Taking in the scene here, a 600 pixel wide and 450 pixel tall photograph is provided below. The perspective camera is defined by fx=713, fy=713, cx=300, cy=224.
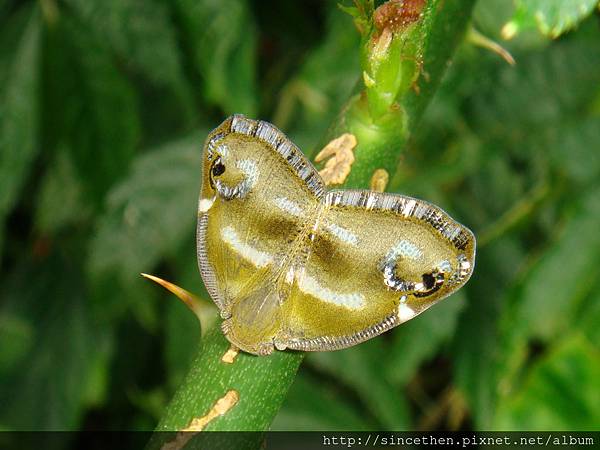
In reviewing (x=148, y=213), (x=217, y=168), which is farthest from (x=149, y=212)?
(x=217, y=168)

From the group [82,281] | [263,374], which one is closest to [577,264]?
[263,374]

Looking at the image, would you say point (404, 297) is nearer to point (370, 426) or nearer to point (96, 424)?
point (370, 426)

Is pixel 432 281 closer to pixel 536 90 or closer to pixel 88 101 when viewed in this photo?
pixel 88 101

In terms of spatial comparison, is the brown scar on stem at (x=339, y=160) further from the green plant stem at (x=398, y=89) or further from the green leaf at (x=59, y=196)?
the green leaf at (x=59, y=196)

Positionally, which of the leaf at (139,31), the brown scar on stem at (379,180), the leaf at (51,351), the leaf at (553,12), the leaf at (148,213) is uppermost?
the leaf at (553,12)

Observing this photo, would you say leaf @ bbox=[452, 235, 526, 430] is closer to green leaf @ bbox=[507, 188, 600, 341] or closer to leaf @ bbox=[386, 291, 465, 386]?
leaf @ bbox=[386, 291, 465, 386]

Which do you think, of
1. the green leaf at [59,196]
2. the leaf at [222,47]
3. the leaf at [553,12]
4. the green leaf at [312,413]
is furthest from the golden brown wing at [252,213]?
the green leaf at [59,196]

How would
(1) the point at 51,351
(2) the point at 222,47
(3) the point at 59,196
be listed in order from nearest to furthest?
(2) the point at 222,47, (3) the point at 59,196, (1) the point at 51,351
